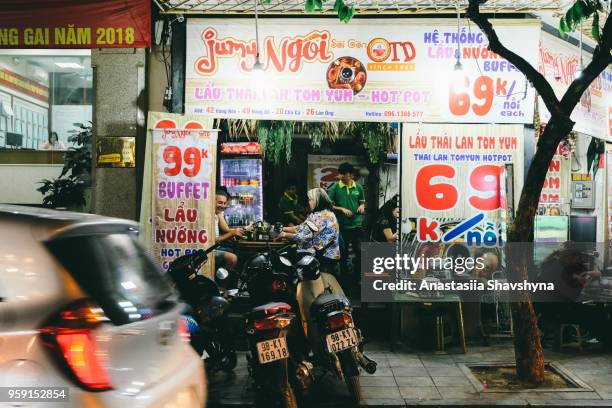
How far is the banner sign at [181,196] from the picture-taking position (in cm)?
857

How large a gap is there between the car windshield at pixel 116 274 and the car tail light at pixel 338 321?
7.15 ft

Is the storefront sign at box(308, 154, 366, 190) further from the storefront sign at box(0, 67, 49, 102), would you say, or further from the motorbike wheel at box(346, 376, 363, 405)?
the motorbike wheel at box(346, 376, 363, 405)

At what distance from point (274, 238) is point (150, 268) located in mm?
6238

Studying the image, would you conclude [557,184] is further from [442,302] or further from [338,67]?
[338,67]

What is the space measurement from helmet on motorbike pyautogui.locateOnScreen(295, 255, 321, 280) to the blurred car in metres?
2.97

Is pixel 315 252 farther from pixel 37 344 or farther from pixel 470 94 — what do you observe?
pixel 37 344

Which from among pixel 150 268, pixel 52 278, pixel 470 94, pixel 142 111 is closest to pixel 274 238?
pixel 142 111

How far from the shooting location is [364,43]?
Answer: 28.7 ft

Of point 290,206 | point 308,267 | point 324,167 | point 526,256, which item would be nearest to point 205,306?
point 308,267

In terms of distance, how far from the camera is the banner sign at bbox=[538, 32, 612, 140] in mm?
9039

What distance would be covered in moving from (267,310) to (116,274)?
239 cm

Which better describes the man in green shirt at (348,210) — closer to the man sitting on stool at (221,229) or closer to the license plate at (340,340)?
the man sitting on stool at (221,229)

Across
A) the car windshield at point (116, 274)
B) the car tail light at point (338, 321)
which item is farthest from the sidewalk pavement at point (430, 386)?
the car windshield at point (116, 274)

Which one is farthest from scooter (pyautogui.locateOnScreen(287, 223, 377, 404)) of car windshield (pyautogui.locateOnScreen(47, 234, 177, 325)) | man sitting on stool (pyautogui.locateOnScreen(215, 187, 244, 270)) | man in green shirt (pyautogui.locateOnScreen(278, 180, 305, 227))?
man in green shirt (pyautogui.locateOnScreen(278, 180, 305, 227))
